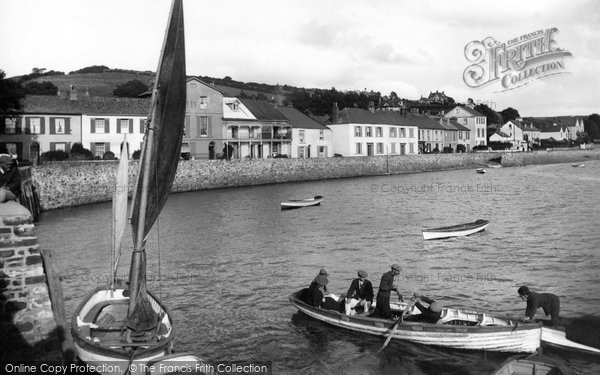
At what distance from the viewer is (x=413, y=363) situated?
53.0ft

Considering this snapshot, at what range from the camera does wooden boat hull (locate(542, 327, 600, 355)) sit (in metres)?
16.0

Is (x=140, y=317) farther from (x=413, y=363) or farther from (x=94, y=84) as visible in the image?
(x=94, y=84)

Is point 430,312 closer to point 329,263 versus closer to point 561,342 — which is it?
point 561,342

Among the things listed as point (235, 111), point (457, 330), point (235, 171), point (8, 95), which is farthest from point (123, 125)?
point (457, 330)

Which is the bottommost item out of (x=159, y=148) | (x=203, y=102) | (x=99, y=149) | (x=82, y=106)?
(x=159, y=148)

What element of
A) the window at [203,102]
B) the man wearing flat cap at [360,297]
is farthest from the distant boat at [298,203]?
the window at [203,102]

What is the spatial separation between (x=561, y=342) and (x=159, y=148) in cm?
1254

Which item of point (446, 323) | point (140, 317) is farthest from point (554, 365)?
point (140, 317)

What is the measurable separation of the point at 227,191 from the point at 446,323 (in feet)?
173

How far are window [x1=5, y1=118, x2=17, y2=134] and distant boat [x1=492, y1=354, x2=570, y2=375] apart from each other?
221 ft

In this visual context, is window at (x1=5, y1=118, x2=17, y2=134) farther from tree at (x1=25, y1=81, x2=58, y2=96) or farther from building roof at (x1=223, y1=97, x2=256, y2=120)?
tree at (x1=25, y1=81, x2=58, y2=96)

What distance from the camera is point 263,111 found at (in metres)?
89.6

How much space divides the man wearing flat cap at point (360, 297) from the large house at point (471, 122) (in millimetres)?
123936

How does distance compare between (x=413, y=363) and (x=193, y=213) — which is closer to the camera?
(x=413, y=363)
